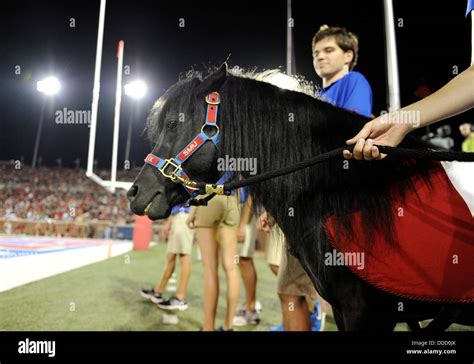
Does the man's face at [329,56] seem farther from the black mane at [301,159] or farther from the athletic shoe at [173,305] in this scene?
the athletic shoe at [173,305]

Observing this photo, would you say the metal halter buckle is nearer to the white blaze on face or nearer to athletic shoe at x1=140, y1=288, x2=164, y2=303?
the white blaze on face

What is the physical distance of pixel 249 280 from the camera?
11.4 feet

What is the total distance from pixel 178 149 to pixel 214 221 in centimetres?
147

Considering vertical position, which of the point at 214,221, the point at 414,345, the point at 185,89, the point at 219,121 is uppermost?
the point at 185,89

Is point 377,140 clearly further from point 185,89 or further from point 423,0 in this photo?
point 423,0

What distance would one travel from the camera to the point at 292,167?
112 centimetres

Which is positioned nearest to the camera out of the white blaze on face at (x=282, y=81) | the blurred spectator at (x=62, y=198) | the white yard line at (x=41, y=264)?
the white blaze on face at (x=282, y=81)

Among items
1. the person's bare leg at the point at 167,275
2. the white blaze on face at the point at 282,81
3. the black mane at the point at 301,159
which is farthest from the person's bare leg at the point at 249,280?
the white blaze on face at the point at 282,81

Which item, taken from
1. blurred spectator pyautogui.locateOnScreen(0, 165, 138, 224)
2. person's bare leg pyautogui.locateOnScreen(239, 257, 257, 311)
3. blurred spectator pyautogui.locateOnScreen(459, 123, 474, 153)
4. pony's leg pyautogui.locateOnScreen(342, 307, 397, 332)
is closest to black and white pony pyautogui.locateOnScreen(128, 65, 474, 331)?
pony's leg pyautogui.locateOnScreen(342, 307, 397, 332)

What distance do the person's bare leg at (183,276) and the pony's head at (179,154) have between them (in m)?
2.72

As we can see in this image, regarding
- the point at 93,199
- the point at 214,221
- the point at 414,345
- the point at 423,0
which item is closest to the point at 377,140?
the point at 414,345

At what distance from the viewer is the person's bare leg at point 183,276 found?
12.3ft

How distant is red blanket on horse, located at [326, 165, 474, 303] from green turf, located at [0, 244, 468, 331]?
2.46m

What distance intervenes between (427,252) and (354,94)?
115 centimetres
